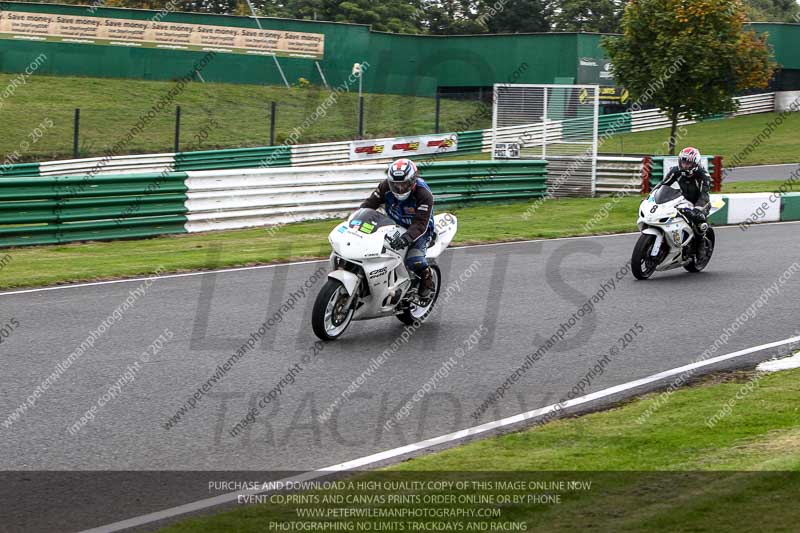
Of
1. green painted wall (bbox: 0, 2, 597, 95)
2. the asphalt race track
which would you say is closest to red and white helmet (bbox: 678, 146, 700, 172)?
the asphalt race track

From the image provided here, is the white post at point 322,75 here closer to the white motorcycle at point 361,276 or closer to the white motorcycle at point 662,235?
the white motorcycle at point 662,235

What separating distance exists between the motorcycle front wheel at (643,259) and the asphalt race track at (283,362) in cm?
27

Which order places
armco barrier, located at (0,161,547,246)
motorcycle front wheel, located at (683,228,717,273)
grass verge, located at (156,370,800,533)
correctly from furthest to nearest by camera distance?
armco barrier, located at (0,161,547,246) → motorcycle front wheel, located at (683,228,717,273) → grass verge, located at (156,370,800,533)

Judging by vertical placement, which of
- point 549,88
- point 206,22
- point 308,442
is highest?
point 206,22

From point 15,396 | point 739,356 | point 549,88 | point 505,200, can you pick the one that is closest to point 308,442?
point 15,396

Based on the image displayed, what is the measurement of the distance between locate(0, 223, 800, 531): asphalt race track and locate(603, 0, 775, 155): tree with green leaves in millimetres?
11930

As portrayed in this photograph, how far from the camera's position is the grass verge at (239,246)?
15.0 m

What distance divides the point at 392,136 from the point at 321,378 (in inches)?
1357

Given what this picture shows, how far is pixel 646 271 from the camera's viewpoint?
14984 mm

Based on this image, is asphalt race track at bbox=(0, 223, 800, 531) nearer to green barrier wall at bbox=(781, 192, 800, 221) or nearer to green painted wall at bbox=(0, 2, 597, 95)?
green barrier wall at bbox=(781, 192, 800, 221)

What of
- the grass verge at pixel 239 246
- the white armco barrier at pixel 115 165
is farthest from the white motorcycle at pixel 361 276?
the white armco barrier at pixel 115 165

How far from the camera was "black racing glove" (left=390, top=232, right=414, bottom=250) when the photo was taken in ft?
35.7

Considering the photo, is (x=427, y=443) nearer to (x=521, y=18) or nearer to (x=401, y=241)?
(x=401, y=241)

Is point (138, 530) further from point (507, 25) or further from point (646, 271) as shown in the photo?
point (507, 25)
